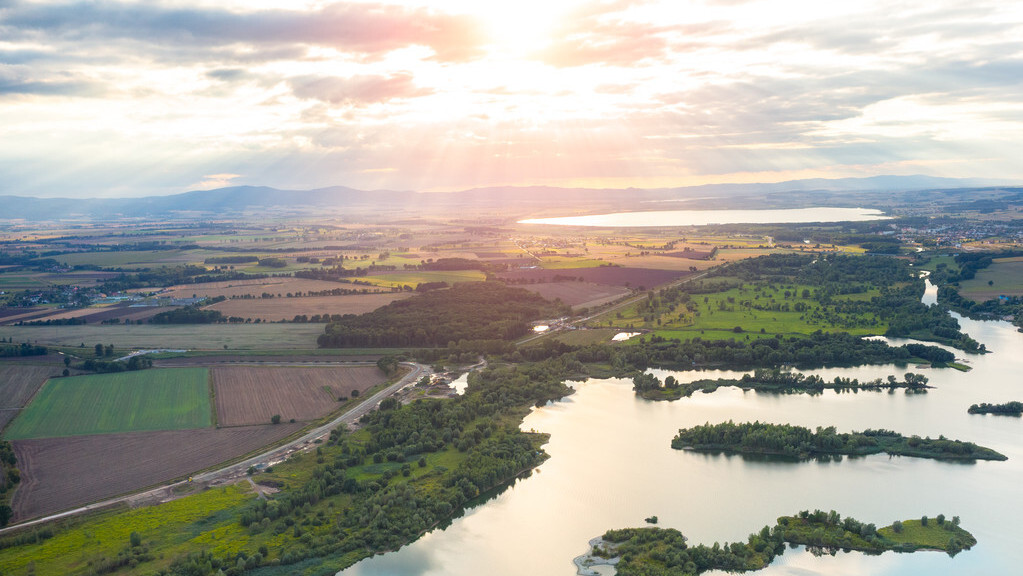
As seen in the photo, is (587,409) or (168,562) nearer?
(168,562)

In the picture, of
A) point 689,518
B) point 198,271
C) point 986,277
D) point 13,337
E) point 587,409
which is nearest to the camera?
point 689,518

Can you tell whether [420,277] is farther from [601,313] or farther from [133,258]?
[133,258]

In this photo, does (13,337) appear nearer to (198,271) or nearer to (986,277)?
(198,271)

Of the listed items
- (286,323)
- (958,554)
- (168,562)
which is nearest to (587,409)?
(958,554)

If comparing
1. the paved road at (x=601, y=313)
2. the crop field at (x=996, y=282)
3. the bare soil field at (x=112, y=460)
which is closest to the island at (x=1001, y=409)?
the paved road at (x=601, y=313)

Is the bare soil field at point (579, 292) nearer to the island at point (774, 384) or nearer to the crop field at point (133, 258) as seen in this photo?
the island at point (774, 384)

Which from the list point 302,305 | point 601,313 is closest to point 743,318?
point 601,313
